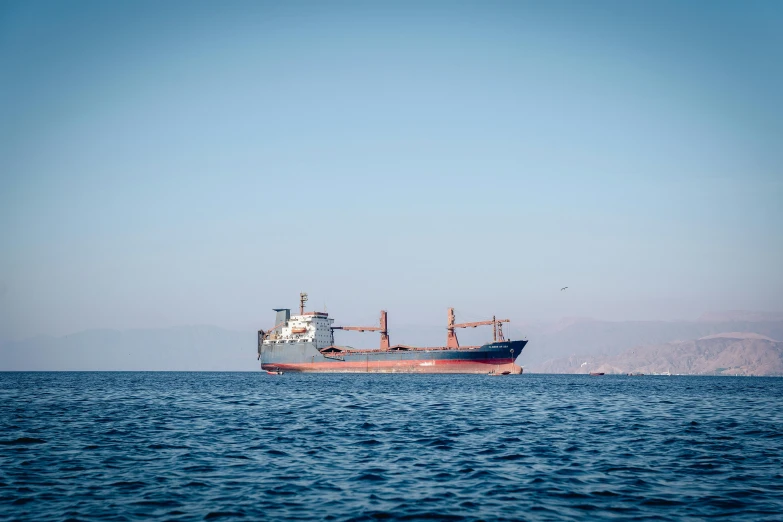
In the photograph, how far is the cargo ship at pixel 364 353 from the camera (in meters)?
103

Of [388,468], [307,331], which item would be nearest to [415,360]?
[307,331]

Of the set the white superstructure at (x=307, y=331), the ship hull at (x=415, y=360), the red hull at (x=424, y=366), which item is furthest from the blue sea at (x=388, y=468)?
the white superstructure at (x=307, y=331)

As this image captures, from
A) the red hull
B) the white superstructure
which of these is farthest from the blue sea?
the white superstructure

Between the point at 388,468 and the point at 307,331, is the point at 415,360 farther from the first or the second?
the point at 388,468

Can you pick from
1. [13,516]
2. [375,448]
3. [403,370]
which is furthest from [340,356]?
[13,516]

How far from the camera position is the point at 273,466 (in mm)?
17016

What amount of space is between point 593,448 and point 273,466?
1096 centimetres

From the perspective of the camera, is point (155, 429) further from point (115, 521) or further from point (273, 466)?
point (115, 521)

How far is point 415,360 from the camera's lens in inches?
4144

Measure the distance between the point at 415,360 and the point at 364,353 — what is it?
10.2 m

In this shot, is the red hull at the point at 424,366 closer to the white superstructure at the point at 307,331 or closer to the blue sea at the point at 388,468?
the white superstructure at the point at 307,331

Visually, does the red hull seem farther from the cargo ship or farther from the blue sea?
the blue sea

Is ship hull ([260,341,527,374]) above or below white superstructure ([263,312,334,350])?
below

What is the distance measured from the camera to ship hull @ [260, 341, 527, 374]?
102 m
